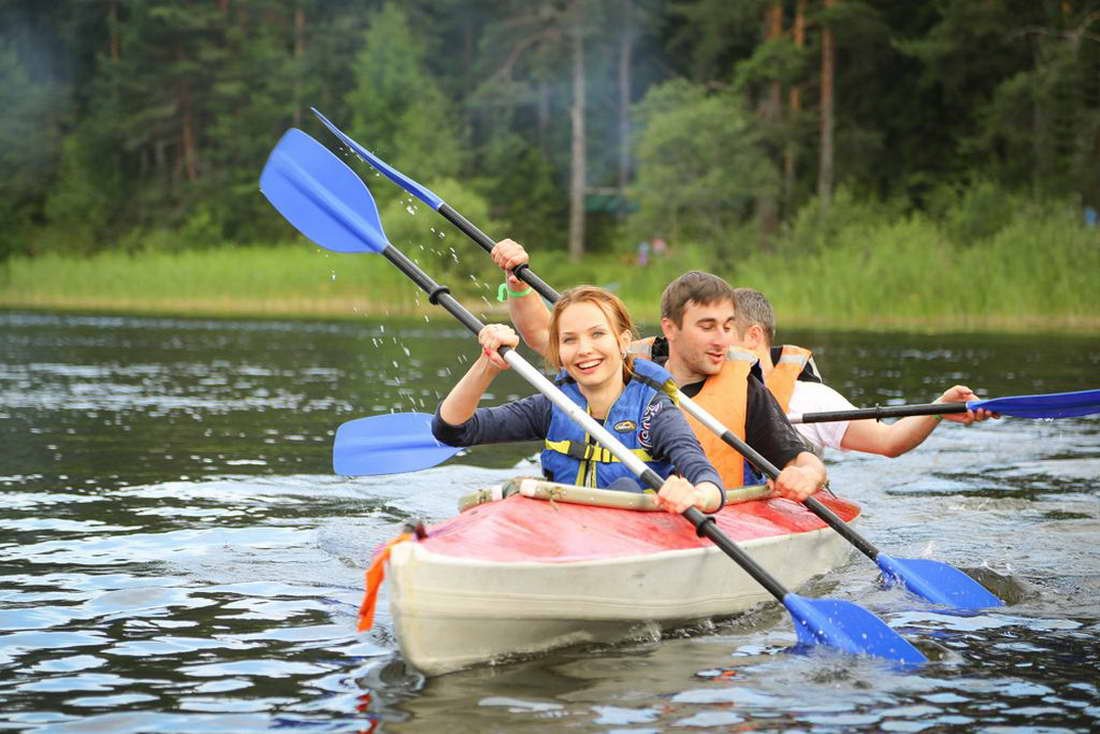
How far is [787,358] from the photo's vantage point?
263 inches

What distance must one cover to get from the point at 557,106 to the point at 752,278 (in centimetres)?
1966

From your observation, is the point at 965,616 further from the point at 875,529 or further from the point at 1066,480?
the point at 1066,480

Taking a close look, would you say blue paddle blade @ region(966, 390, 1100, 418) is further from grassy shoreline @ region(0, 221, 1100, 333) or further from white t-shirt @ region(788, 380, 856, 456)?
grassy shoreline @ region(0, 221, 1100, 333)

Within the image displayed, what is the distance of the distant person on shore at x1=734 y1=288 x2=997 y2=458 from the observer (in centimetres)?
644

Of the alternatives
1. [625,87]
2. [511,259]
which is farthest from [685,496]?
[625,87]

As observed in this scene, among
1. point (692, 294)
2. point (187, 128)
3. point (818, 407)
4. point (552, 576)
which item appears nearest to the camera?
point (552, 576)

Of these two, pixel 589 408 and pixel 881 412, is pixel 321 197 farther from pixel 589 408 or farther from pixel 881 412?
pixel 881 412

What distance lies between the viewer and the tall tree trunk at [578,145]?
3634 centimetres

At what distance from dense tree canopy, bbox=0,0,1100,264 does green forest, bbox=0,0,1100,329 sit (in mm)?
91

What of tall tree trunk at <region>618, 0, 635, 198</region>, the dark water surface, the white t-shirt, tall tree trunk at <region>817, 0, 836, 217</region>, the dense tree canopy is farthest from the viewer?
tall tree trunk at <region>618, 0, 635, 198</region>

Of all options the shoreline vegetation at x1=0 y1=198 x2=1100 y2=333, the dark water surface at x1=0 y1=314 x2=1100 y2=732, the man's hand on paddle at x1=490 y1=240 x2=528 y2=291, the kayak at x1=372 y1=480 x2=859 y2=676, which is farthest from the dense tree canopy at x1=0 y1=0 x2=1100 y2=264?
the kayak at x1=372 y1=480 x2=859 y2=676

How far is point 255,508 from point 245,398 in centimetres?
543

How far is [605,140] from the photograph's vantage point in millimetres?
41062

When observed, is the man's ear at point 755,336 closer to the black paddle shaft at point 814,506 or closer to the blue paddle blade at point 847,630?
the black paddle shaft at point 814,506
